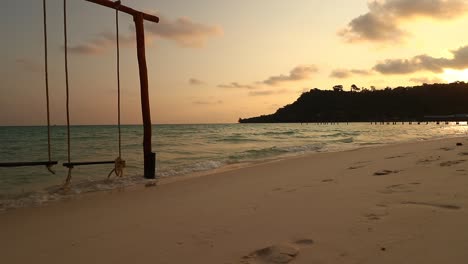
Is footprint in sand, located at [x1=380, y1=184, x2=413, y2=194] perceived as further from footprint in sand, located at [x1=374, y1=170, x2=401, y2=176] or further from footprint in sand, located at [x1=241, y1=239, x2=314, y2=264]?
footprint in sand, located at [x1=241, y1=239, x2=314, y2=264]

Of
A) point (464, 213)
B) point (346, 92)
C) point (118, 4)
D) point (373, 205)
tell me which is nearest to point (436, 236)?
point (464, 213)

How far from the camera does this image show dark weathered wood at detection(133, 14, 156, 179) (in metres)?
9.14

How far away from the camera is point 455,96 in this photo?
129875 mm

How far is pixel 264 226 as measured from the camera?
350 cm

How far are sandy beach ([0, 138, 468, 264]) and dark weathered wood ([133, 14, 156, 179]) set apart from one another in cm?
341

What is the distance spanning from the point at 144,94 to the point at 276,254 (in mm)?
7390

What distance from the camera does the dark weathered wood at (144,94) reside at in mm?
9141

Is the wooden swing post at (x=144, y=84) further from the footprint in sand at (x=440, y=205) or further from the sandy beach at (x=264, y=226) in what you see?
the footprint in sand at (x=440, y=205)

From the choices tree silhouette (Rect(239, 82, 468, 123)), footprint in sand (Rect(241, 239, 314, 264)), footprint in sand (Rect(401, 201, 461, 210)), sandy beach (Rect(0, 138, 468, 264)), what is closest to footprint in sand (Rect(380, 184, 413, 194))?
sandy beach (Rect(0, 138, 468, 264))

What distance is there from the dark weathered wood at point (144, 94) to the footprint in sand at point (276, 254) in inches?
263

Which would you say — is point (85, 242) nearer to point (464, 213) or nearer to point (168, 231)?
point (168, 231)

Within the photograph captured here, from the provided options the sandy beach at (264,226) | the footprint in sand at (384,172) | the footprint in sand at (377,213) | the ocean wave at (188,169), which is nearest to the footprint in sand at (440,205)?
the sandy beach at (264,226)

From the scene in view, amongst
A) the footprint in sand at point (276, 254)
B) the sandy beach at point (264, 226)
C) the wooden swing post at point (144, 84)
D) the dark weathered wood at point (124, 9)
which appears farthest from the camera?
the wooden swing post at point (144, 84)

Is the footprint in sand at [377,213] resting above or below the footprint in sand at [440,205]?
below
